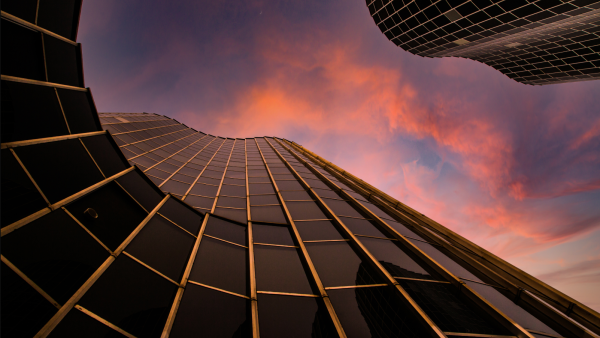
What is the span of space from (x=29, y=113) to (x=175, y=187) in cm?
1093

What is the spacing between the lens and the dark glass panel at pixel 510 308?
7164 millimetres

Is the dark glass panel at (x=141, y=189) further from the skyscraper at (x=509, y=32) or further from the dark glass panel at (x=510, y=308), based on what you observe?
the skyscraper at (x=509, y=32)

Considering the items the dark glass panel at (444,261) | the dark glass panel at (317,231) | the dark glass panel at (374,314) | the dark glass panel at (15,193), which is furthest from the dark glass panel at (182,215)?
the dark glass panel at (444,261)

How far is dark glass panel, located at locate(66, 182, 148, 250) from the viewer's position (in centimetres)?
636

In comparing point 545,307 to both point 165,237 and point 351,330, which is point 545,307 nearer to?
point 351,330

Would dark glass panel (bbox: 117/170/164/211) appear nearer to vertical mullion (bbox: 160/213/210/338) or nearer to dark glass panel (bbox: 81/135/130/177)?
dark glass panel (bbox: 81/135/130/177)

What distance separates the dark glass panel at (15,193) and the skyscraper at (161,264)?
30mm

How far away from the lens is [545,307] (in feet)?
24.9

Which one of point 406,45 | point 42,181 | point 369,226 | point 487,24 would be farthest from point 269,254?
→ point 406,45

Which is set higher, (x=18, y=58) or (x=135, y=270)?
(x=18, y=58)

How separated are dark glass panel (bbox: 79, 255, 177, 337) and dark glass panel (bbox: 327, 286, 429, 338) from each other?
486cm

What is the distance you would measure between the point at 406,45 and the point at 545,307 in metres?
60.3

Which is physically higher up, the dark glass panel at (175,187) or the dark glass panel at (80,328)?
the dark glass panel at (175,187)

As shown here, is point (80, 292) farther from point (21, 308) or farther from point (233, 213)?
point (233, 213)
